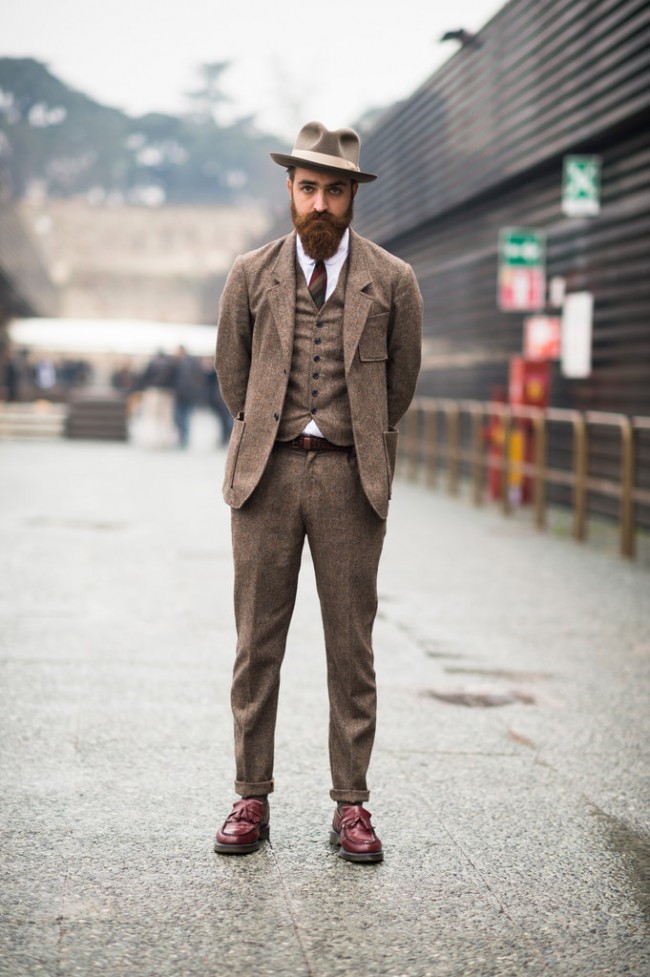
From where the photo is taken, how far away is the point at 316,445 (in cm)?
374

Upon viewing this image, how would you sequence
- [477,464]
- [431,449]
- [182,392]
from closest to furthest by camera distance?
[477,464] → [431,449] → [182,392]

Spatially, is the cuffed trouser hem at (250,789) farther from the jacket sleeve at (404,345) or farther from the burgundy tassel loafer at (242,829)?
the jacket sleeve at (404,345)

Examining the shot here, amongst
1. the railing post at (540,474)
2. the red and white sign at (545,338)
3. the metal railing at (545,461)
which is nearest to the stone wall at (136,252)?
the metal railing at (545,461)

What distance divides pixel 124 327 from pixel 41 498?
29.9 meters

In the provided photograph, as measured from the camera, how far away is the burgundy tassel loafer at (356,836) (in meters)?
3.69

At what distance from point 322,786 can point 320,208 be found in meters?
1.81

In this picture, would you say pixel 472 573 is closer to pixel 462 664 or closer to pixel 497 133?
pixel 462 664

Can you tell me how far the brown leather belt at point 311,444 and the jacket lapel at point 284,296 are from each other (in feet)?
0.71

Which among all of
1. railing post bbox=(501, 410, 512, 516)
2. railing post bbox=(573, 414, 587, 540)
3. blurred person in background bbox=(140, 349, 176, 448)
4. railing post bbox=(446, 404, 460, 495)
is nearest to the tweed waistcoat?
railing post bbox=(573, 414, 587, 540)

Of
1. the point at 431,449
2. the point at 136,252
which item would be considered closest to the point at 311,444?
the point at 431,449

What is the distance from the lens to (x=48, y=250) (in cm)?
5938

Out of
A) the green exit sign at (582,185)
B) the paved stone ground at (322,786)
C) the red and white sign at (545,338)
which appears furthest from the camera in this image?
the red and white sign at (545,338)

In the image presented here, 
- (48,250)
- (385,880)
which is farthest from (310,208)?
(48,250)

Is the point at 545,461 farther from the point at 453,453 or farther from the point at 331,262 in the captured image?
the point at 331,262
